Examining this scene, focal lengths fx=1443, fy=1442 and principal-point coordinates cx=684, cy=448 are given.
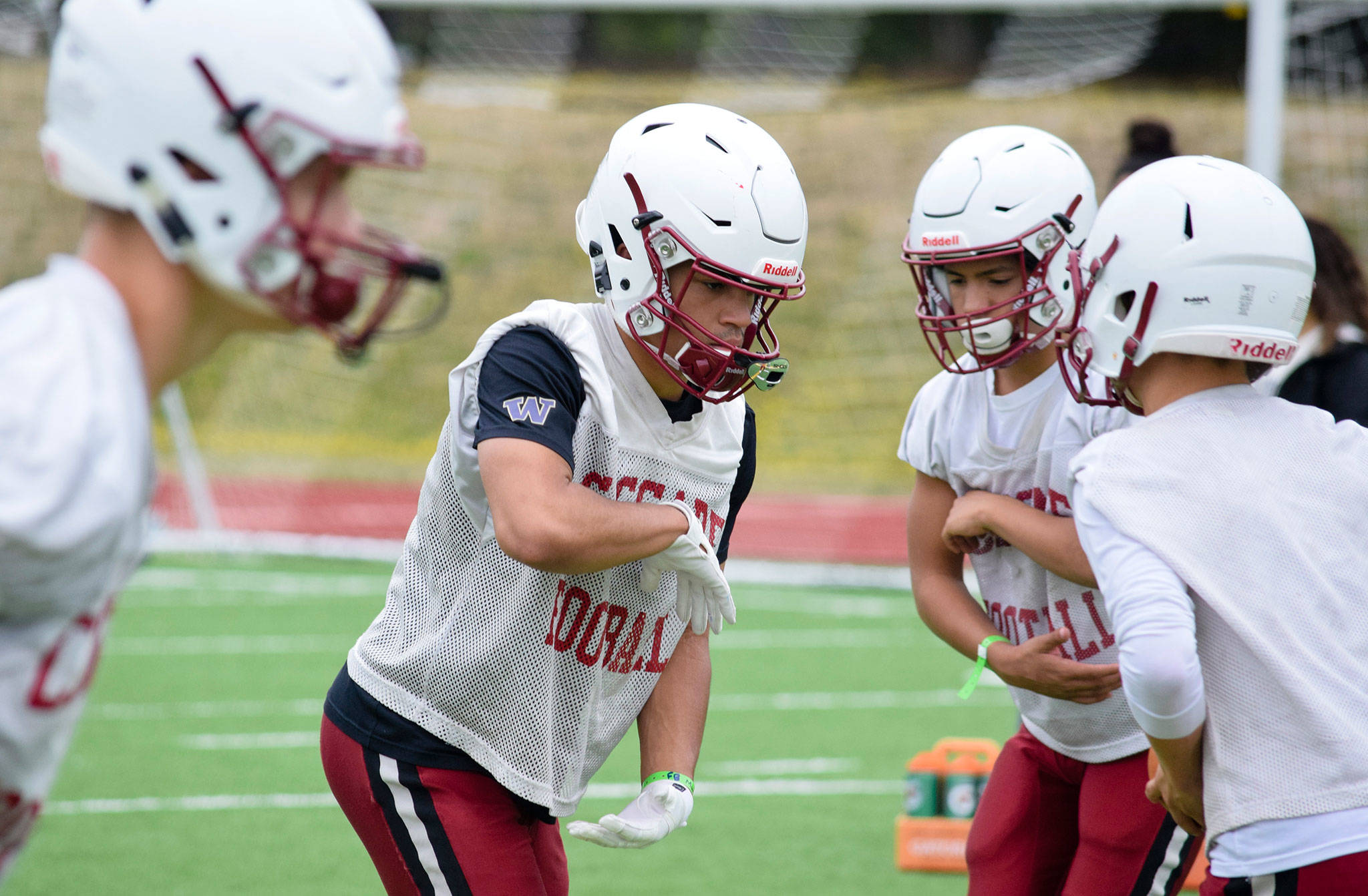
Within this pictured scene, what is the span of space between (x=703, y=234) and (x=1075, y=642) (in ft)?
3.69

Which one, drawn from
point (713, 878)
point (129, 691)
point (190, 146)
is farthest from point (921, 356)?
point (190, 146)

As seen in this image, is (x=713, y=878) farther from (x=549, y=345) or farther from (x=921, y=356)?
(x=921, y=356)

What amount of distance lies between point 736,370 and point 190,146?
1.18 metres

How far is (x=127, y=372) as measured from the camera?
1583mm

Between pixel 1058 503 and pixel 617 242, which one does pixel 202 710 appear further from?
pixel 1058 503

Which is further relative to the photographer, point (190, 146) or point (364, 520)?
point (364, 520)

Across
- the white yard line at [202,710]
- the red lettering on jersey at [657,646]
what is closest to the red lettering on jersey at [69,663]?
the red lettering on jersey at [657,646]

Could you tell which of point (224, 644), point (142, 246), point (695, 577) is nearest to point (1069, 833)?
point (695, 577)

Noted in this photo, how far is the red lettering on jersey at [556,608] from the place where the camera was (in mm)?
2607

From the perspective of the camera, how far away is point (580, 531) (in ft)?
7.58

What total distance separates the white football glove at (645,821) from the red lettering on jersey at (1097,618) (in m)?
0.88

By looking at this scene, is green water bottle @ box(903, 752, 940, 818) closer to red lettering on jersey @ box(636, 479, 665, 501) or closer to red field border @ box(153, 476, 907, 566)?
red lettering on jersey @ box(636, 479, 665, 501)

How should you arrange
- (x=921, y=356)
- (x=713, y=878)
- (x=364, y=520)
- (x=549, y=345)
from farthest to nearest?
(x=921, y=356) < (x=364, y=520) < (x=713, y=878) < (x=549, y=345)

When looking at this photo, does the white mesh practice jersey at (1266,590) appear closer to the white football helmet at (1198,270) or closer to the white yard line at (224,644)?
the white football helmet at (1198,270)
